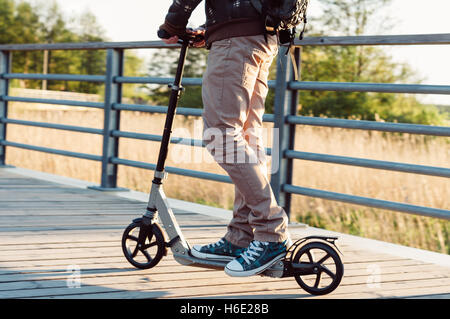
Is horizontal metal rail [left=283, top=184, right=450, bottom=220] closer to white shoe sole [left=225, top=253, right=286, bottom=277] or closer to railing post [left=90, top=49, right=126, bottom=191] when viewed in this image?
white shoe sole [left=225, top=253, right=286, bottom=277]

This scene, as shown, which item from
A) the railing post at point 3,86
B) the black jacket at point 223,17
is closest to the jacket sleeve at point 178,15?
the black jacket at point 223,17

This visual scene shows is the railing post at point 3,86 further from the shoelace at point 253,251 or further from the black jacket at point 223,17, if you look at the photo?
the shoelace at point 253,251

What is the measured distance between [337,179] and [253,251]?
15.7 feet

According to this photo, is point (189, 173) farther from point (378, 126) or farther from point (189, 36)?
point (189, 36)

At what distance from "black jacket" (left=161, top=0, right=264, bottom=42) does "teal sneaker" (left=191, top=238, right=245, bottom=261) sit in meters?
0.75

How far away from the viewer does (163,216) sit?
8.78 ft

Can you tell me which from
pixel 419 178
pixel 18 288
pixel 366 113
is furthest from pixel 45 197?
pixel 366 113

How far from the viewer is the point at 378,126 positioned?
11.6 feet

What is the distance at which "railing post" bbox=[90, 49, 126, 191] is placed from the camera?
16.5ft

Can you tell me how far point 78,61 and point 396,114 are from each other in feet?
87.6

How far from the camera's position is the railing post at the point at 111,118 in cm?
502

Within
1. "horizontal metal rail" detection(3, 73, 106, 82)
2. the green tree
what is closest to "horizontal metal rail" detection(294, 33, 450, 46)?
"horizontal metal rail" detection(3, 73, 106, 82)

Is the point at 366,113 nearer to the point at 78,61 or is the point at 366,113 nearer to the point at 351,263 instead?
the point at 351,263

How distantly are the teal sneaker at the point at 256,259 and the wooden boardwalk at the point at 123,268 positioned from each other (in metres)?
0.08
